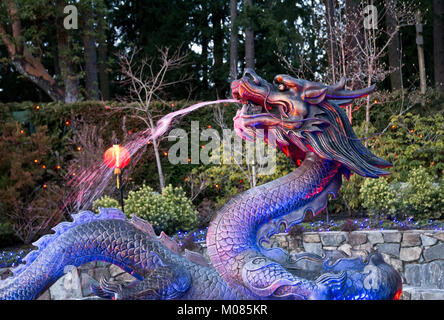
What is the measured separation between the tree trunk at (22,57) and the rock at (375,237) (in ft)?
31.2

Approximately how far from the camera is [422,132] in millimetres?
10039

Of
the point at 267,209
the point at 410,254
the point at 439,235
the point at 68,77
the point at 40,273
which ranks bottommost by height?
the point at 410,254

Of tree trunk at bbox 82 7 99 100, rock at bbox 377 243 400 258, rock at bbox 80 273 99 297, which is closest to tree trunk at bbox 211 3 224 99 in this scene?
tree trunk at bbox 82 7 99 100

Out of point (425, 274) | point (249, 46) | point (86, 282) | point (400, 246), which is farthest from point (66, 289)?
point (249, 46)

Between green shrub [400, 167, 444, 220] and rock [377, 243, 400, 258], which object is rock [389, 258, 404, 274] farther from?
green shrub [400, 167, 444, 220]

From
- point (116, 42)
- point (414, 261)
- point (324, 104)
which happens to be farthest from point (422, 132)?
point (116, 42)

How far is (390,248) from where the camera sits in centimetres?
700

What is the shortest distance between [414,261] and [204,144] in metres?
5.59

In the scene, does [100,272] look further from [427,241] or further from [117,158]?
[427,241]

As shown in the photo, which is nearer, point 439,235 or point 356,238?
point 439,235

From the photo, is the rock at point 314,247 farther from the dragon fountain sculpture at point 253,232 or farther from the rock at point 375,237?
the dragon fountain sculpture at point 253,232

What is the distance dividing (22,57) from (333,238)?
32.6 ft

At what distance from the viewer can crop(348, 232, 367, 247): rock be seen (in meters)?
7.13

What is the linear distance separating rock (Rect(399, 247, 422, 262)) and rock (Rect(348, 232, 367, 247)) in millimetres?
505
